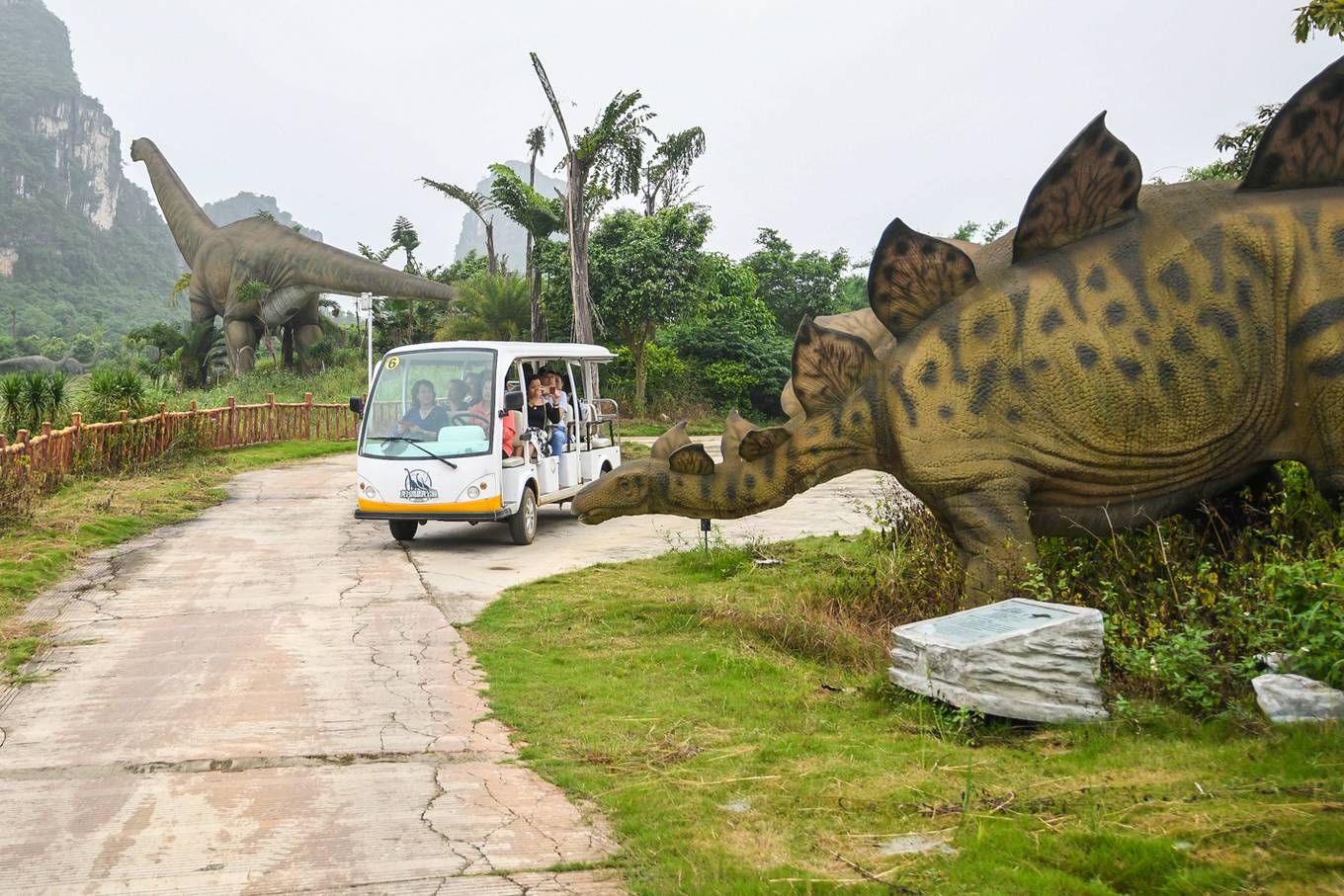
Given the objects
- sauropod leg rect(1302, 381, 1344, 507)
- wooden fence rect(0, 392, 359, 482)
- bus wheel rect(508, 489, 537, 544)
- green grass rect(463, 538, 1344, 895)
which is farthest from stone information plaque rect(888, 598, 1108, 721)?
wooden fence rect(0, 392, 359, 482)

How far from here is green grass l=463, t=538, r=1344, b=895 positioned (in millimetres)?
3504

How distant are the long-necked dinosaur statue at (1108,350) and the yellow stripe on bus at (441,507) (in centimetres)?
596

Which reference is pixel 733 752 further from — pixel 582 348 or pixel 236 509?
pixel 236 509

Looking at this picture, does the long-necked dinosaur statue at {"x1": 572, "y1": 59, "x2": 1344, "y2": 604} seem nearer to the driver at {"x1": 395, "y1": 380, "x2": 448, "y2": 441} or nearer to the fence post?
the driver at {"x1": 395, "y1": 380, "x2": 448, "y2": 441}

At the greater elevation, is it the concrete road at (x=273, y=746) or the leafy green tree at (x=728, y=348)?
the leafy green tree at (x=728, y=348)

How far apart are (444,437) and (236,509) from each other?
4481 millimetres

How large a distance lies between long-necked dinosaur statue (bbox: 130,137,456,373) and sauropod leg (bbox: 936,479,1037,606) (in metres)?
26.8

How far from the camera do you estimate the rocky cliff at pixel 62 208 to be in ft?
258

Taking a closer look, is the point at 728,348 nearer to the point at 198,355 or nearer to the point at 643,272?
the point at 643,272

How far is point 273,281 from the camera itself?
32.5 m

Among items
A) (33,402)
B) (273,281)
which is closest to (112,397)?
(33,402)

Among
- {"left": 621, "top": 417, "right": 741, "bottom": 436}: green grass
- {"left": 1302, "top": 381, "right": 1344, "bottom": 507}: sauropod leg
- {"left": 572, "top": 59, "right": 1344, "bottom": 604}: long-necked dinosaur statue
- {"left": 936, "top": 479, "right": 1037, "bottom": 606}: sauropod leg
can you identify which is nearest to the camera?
{"left": 1302, "top": 381, "right": 1344, "bottom": 507}: sauropod leg

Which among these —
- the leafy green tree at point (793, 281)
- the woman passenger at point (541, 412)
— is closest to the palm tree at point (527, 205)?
the leafy green tree at point (793, 281)

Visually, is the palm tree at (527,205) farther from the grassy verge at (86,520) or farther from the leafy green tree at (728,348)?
the grassy verge at (86,520)
